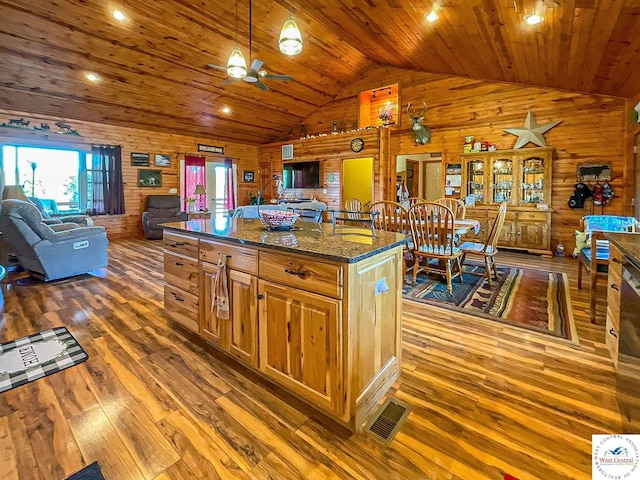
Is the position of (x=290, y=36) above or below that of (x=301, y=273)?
above

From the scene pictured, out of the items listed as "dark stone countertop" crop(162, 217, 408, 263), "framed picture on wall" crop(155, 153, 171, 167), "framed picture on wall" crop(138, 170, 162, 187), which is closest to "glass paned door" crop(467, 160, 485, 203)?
"dark stone countertop" crop(162, 217, 408, 263)

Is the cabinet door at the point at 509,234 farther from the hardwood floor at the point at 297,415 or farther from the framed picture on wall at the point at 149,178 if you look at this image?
the framed picture on wall at the point at 149,178

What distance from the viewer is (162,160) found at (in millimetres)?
8461

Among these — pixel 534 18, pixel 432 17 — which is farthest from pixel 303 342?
pixel 432 17

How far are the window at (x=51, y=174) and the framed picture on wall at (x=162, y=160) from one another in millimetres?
1485

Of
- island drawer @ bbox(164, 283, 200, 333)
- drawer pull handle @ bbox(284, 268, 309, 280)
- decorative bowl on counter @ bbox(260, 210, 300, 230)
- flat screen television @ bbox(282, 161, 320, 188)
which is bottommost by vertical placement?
island drawer @ bbox(164, 283, 200, 333)

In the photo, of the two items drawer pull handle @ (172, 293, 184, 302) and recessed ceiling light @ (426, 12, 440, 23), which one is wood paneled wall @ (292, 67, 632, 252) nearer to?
recessed ceiling light @ (426, 12, 440, 23)

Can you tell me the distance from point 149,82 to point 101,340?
5.62m

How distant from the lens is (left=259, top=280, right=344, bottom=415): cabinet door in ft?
4.96

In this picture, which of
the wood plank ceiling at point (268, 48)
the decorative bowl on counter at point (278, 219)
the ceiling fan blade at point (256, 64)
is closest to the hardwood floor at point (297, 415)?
the decorative bowl on counter at point (278, 219)

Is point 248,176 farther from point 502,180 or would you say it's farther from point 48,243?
point 502,180

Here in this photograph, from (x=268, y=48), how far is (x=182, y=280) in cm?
537

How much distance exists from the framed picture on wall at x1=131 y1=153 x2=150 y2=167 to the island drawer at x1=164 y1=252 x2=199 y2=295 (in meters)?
6.62

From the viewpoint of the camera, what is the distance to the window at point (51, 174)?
6480 mm
